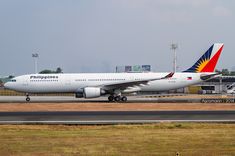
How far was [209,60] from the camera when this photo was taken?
185 feet

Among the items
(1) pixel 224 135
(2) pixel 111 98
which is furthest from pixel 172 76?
(1) pixel 224 135

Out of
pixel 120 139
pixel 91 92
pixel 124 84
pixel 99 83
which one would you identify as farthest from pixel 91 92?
pixel 120 139

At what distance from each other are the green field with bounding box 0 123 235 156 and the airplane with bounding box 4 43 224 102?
27.8 meters

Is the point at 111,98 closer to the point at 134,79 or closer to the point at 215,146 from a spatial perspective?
the point at 134,79

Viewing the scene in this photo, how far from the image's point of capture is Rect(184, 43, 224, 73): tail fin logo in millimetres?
55912

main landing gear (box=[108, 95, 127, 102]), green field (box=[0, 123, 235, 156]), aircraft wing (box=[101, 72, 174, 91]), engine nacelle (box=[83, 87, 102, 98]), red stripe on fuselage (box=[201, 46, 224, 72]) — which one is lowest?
green field (box=[0, 123, 235, 156])

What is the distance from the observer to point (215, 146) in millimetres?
Result: 16281

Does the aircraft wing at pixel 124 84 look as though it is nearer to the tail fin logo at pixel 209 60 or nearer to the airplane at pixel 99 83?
the airplane at pixel 99 83

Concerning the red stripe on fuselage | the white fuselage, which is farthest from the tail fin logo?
the white fuselage

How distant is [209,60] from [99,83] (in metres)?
15.8

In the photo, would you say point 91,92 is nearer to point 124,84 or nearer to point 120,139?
point 124,84

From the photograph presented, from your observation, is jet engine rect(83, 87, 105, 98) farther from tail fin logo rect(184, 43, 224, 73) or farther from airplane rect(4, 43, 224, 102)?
tail fin logo rect(184, 43, 224, 73)

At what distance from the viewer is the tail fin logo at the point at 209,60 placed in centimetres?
5591

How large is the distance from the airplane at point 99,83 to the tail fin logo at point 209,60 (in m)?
1.58
